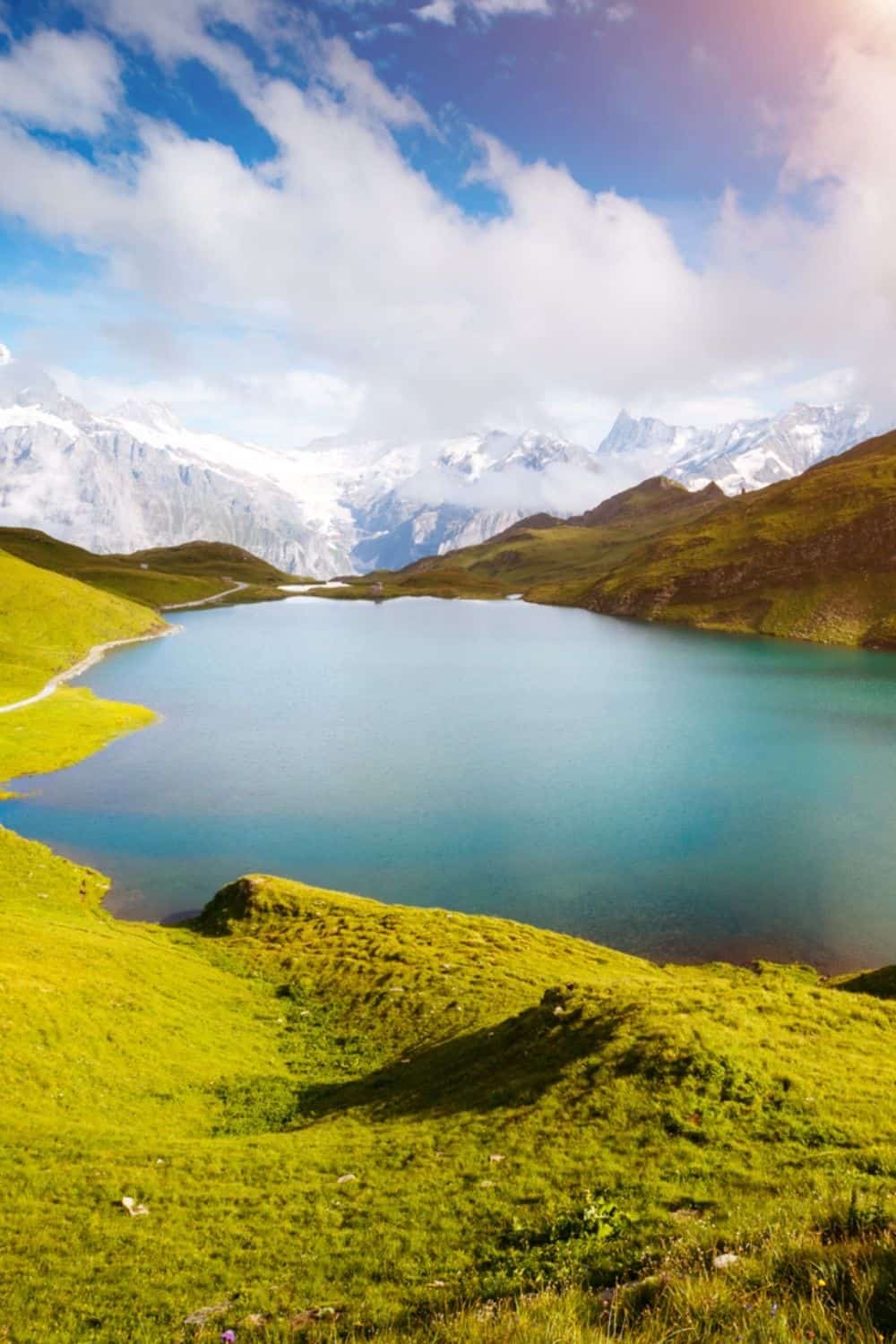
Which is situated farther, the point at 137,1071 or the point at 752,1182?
the point at 137,1071

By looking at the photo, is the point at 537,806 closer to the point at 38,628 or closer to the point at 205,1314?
the point at 205,1314

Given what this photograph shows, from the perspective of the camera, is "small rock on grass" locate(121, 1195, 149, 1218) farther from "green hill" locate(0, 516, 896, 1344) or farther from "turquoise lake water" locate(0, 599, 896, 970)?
"turquoise lake water" locate(0, 599, 896, 970)

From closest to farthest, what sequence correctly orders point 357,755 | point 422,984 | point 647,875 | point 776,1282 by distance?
point 776,1282
point 422,984
point 647,875
point 357,755

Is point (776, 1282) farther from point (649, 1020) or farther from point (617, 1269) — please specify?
point (649, 1020)

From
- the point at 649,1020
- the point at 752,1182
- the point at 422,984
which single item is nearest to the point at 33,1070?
the point at 422,984

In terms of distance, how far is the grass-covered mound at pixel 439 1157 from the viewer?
11.2 meters

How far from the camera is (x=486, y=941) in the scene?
44.3 meters

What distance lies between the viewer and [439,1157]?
19344 mm

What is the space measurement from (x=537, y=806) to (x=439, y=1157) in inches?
2112

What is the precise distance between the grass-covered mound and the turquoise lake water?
15189 mm

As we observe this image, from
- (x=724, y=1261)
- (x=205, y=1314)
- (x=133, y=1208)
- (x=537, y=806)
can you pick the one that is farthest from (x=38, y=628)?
(x=724, y=1261)

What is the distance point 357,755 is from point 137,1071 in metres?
63.4

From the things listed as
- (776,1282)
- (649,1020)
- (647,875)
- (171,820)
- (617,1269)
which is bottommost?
(171,820)

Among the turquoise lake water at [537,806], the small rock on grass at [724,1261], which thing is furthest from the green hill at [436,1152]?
the turquoise lake water at [537,806]
